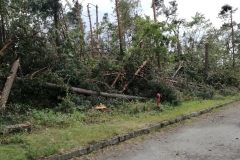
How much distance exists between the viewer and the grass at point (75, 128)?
17.6 feet

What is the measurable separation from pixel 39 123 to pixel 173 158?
13.7ft

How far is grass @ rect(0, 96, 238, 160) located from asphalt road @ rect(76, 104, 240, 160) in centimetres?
60

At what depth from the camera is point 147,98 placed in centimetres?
1241

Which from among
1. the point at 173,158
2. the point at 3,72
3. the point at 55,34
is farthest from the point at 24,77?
the point at 173,158

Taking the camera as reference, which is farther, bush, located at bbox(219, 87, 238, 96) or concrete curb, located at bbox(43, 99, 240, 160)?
bush, located at bbox(219, 87, 238, 96)

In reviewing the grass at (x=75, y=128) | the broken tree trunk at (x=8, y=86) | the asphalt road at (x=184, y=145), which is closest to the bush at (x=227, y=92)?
the grass at (x=75, y=128)

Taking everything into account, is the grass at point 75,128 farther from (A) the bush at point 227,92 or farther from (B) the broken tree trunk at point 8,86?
(A) the bush at point 227,92

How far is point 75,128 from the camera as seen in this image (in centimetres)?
725

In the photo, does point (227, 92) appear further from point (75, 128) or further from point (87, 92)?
point (75, 128)

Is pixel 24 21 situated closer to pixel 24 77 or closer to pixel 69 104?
pixel 24 77

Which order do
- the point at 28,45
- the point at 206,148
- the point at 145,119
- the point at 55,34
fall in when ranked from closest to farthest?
the point at 206,148 → the point at 145,119 → the point at 28,45 → the point at 55,34

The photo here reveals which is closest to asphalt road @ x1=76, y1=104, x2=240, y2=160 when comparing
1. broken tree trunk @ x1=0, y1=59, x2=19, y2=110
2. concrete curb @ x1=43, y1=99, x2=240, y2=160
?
concrete curb @ x1=43, y1=99, x2=240, y2=160

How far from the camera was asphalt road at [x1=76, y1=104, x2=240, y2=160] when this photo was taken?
212 inches

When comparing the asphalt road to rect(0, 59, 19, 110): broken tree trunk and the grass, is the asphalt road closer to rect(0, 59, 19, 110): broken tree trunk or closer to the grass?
the grass
